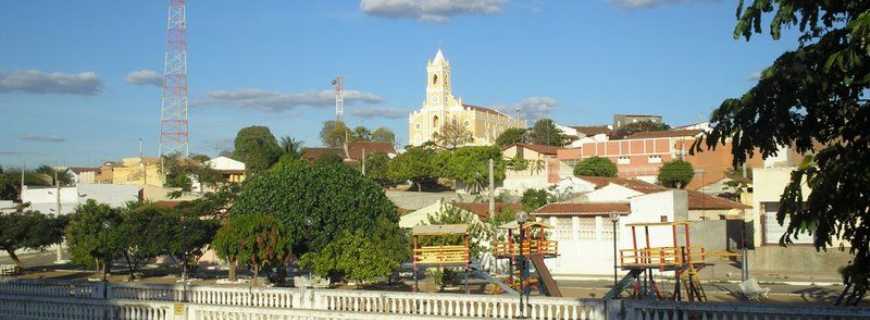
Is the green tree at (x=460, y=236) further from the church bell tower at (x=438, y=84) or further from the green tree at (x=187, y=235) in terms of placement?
the church bell tower at (x=438, y=84)

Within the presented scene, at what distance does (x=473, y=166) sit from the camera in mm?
80875

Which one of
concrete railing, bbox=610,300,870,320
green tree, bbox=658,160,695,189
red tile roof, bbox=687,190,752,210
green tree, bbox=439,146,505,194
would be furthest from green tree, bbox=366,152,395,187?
concrete railing, bbox=610,300,870,320

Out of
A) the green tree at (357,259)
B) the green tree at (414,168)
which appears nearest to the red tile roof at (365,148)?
the green tree at (414,168)

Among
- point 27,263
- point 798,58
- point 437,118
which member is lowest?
point 27,263

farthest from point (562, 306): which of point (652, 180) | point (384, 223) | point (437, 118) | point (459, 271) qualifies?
point (437, 118)

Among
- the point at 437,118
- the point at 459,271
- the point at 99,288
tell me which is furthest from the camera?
the point at 437,118

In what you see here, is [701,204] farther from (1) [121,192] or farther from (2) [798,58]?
(1) [121,192]

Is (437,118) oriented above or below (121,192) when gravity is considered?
above

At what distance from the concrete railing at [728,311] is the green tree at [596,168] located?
6197 cm

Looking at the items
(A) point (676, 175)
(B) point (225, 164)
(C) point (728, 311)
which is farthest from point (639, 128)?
(C) point (728, 311)

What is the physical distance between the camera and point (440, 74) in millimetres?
166125

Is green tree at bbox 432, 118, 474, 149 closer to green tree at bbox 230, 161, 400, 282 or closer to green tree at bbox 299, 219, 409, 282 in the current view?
green tree at bbox 230, 161, 400, 282

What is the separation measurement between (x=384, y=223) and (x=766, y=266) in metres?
15.3

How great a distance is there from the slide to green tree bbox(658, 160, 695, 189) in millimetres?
47717
